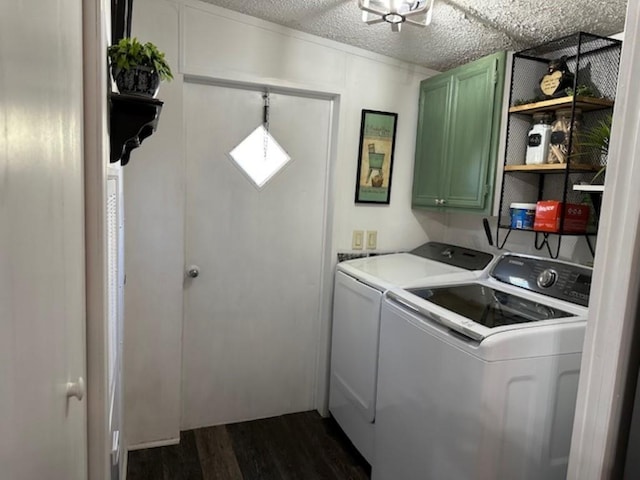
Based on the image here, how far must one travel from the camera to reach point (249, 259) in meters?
2.46

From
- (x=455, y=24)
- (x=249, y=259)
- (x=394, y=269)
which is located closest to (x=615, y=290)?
(x=394, y=269)

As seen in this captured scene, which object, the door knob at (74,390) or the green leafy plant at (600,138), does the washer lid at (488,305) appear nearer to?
the green leafy plant at (600,138)

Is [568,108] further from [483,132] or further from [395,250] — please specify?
[395,250]

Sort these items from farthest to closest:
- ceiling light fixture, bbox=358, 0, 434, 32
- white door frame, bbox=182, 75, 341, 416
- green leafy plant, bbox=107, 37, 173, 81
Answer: white door frame, bbox=182, 75, 341, 416 < ceiling light fixture, bbox=358, 0, 434, 32 < green leafy plant, bbox=107, 37, 173, 81

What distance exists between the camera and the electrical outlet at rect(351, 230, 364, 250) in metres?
2.59

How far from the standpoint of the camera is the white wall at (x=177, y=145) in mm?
2080

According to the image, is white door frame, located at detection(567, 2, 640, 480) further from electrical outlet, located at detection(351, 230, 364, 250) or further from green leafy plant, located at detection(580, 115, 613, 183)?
electrical outlet, located at detection(351, 230, 364, 250)

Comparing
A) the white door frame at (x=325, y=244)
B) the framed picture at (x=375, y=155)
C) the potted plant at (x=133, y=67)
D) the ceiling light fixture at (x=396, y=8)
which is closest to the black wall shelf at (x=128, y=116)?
the potted plant at (x=133, y=67)

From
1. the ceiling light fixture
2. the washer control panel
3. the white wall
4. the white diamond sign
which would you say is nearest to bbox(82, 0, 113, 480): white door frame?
the ceiling light fixture

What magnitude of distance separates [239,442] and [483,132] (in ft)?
7.03

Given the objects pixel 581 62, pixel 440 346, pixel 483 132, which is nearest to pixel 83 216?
pixel 440 346

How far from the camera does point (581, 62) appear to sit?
190cm

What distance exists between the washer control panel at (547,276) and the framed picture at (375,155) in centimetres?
87

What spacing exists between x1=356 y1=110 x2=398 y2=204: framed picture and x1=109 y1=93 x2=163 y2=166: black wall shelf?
4.97 ft
